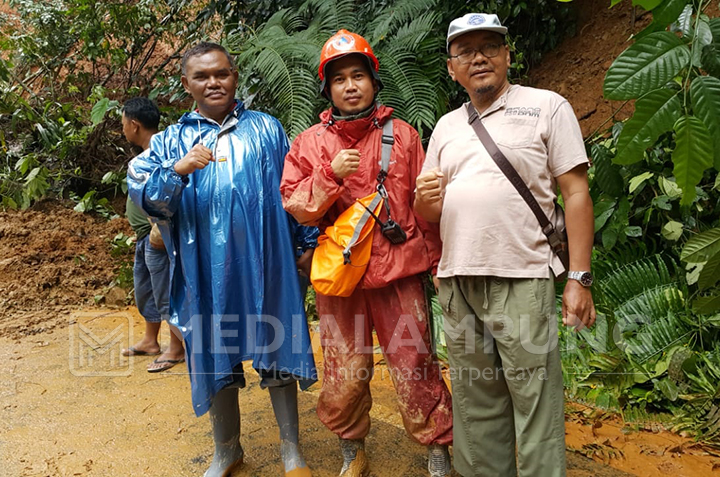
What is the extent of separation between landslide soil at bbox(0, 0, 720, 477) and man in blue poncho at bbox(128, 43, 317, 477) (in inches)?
25.9

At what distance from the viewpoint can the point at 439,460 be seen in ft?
8.11

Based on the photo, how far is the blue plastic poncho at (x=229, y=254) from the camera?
2.46m

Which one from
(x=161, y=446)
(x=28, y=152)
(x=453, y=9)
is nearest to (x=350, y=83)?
(x=161, y=446)

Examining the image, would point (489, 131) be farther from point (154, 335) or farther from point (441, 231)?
point (154, 335)

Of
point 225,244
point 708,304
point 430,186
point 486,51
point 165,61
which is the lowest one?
point 708,304

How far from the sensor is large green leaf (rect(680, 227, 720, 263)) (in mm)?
Result: 2098

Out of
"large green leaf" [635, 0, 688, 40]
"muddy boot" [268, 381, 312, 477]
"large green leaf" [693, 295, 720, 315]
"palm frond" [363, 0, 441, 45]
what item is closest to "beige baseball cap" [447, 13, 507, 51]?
"large green leaf" [635, 0, 688, 40]

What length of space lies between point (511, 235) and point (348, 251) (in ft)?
2.14

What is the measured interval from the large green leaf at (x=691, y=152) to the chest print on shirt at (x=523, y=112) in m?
0.70

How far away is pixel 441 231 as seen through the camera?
224 cm

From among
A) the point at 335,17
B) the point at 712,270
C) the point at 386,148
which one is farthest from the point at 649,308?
the point at 335,17

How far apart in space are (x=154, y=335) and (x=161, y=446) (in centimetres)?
171

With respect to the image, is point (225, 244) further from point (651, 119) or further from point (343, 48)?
point (651, 119)

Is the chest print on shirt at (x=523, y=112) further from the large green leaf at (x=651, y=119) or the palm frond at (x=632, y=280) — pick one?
the palm frond at (x=632, y=280)
